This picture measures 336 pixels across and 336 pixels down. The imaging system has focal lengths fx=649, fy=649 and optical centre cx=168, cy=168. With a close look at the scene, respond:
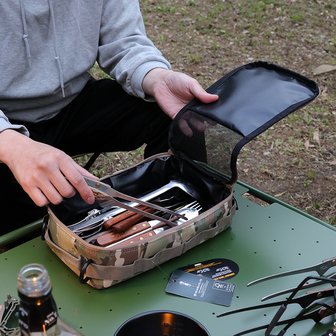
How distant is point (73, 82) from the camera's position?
1.70 metres

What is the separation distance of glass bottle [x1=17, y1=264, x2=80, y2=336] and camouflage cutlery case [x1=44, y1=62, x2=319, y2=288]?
1.08 feet

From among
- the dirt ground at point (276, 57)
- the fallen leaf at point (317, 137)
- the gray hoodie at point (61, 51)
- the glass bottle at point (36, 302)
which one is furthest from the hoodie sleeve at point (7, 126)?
the fallen leaf at point (317, 137)

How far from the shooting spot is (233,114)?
4.71ft

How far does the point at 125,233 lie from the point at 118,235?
2cm

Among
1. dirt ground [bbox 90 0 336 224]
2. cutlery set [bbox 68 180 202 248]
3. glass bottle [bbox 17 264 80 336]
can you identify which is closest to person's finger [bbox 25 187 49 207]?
cutlery set [bbox 68 180 202 248]

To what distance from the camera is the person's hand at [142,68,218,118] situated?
1.57m

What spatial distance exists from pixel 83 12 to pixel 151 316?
85 centimetres

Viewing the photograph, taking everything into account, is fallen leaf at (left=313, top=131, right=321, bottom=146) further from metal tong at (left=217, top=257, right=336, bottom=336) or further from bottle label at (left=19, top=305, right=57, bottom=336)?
bottle label at (left=19, top=305, right=57, bottom=336)

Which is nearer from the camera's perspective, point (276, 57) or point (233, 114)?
point (233, 114)

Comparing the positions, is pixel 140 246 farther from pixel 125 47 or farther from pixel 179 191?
pixel 125 47

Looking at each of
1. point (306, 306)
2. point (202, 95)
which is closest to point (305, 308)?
point (306, 306)

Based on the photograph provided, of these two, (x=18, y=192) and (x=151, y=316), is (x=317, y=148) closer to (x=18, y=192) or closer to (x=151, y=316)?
(x=18, y=192)

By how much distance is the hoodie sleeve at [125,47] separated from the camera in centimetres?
168

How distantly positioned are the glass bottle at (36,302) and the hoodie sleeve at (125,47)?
87 centimetres
